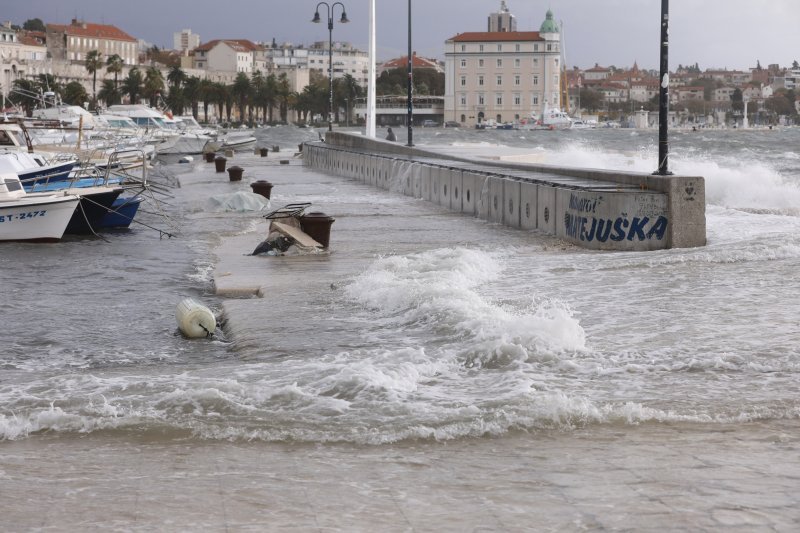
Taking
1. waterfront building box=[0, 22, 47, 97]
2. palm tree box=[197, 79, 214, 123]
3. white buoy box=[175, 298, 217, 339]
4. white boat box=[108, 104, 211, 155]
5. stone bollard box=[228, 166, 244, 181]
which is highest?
waterfront building box=[0, 22, 47, 97]

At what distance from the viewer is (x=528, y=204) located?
2384 centimetres

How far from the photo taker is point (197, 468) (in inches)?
281

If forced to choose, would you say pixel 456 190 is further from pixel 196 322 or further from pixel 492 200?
pixel 196 322

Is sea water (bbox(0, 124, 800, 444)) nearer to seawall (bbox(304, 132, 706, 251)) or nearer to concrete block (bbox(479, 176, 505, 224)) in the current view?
seawall (bbox(304, 132, 706, 251))

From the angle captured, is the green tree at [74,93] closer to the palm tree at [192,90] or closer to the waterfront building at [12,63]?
the palm tree at [192,90]

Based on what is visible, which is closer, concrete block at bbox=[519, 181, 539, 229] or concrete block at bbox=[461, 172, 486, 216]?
concrete block at bbox=[519, 181, 539, 229]

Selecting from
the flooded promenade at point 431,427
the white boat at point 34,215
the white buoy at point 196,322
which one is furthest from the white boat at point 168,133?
the flooded promenade at point 431,427

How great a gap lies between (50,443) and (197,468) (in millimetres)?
1332

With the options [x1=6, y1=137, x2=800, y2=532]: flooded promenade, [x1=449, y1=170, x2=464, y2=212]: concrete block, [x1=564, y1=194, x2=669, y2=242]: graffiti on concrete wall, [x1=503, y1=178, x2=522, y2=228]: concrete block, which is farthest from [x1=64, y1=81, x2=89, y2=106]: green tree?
[x1=6, y1=137, x2=800, y2=532]: flooded promenade

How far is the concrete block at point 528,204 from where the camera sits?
2348 cm

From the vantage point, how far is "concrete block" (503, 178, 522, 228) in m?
24.5

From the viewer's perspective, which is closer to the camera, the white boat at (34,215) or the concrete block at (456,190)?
the white boat at (34,215)

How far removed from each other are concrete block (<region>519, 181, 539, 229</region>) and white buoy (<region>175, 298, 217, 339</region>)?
1205 centimetres

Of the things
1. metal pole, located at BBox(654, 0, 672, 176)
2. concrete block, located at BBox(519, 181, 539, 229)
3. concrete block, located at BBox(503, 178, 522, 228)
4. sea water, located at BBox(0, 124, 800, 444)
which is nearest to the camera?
sea water, located at BBox(0, 124, 800, 444)
